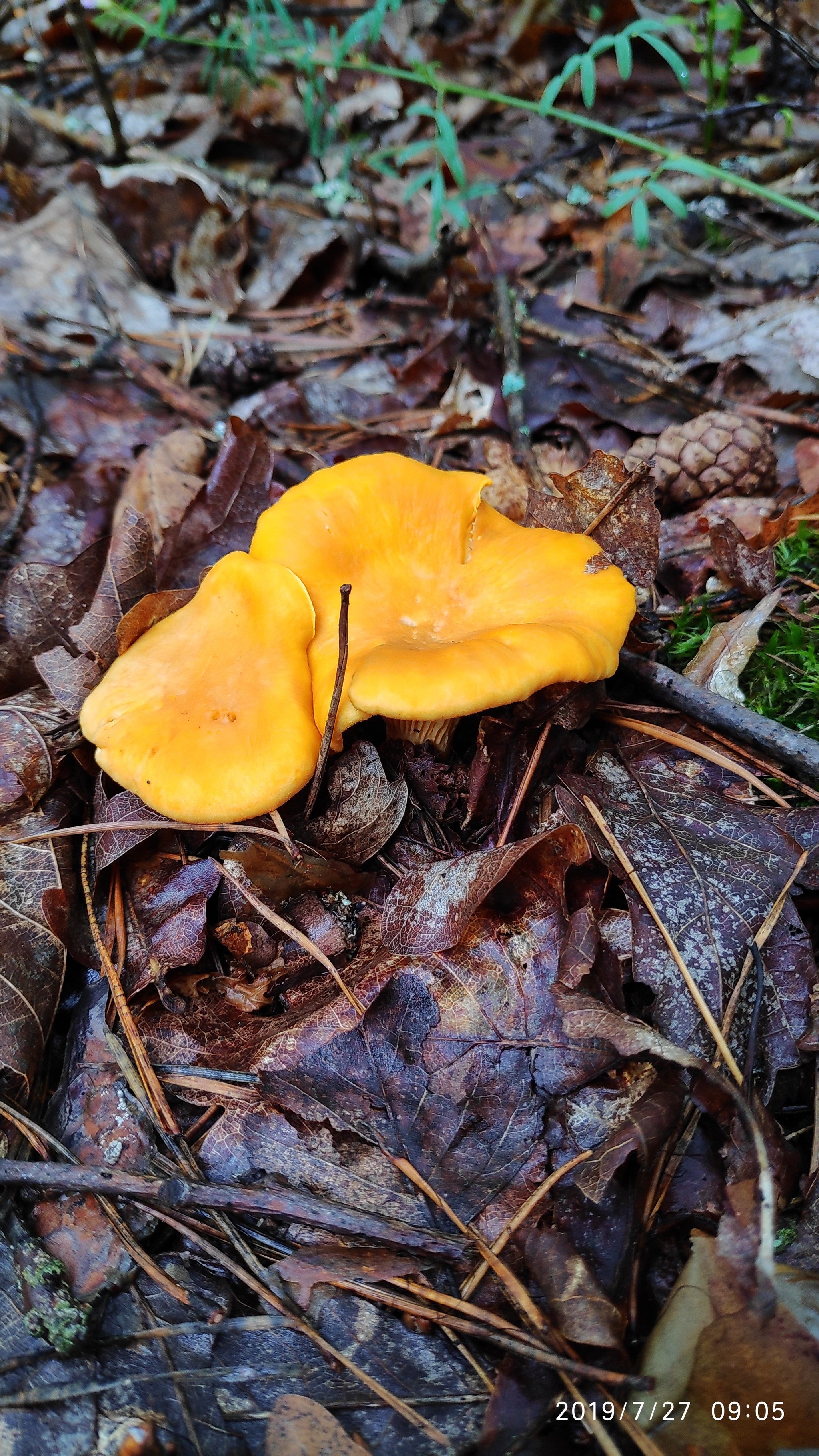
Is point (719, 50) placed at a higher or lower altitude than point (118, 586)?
higher

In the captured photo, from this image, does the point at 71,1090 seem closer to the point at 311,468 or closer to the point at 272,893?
the point at 272,893

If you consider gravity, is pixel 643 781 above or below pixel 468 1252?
above

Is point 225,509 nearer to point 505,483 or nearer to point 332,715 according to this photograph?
point 505,483

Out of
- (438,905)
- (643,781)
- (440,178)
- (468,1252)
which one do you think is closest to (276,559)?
(438,905)

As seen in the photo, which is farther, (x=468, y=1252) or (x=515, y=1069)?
(x=515, y=1069)

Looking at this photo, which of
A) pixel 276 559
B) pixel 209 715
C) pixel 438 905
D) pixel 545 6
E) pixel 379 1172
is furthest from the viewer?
pixel 545 6

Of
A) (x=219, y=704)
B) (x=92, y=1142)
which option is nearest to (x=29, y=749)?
(x=219, y=704)
